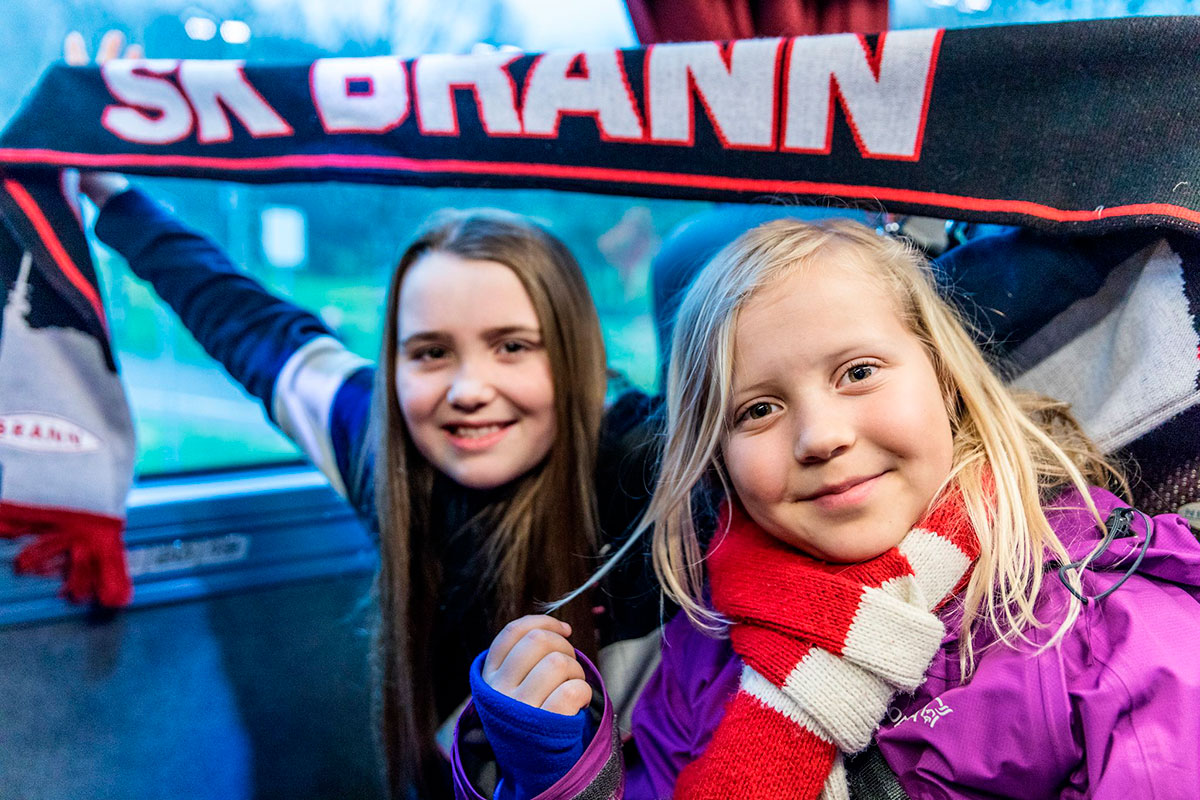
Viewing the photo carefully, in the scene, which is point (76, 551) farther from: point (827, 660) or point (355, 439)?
point (827, 660)

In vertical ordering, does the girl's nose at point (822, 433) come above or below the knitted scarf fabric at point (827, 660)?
above

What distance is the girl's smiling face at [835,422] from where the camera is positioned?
2.22 ft

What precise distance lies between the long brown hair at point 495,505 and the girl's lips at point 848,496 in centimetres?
31

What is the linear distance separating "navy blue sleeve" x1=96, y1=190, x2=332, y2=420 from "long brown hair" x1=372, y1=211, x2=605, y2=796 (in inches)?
8.4

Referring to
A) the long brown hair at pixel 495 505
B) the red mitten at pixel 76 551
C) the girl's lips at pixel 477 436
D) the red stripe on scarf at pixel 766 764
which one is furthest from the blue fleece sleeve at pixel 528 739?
the red mitten at pixel 76 551

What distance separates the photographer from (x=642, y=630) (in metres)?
0.91

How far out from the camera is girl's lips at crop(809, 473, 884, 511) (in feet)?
2.23

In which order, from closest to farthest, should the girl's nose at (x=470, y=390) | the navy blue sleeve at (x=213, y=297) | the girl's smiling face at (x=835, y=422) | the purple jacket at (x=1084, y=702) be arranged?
1. the purple jacket at (x=1084, y=702)
2. the girl's smiling face at (x=835, y=422)
3. the girl's nose at (x=470, y=390)
4. the navy blue sleeve at (x=213, y=297)

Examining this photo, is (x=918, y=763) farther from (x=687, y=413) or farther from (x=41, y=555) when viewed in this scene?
(x=41, y=555)

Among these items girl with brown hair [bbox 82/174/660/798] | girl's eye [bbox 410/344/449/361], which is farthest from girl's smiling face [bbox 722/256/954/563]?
girl's eye [bbox 410/344/449/361]

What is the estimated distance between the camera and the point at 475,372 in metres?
0.93

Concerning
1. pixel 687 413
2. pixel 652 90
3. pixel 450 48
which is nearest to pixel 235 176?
pixel 450 48

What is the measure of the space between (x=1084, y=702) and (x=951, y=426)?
25 cm

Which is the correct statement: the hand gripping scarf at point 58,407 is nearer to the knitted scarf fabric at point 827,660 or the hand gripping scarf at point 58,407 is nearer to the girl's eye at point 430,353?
the girl's eye at point 430,353
